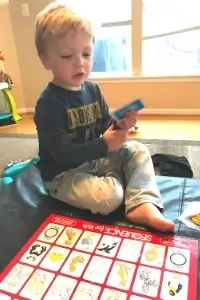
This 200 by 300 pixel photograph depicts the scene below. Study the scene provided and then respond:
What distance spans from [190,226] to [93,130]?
0.41 meters

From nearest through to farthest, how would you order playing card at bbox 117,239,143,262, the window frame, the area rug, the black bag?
playing card at bbox 117,239,143,262 < the black bag < the area rug < the window frame

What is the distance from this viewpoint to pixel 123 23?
2.23 m

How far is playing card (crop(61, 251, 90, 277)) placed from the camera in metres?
0.66

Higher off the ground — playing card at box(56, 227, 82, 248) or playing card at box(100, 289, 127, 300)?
playing card at box(56, 227, 82, 248)

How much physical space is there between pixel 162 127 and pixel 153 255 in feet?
4.65

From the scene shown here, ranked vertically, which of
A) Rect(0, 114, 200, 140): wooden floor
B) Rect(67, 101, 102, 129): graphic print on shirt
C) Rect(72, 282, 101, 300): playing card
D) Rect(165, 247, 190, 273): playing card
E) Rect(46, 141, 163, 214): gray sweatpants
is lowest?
Rect(0, 114, 200, 140): wooden floor

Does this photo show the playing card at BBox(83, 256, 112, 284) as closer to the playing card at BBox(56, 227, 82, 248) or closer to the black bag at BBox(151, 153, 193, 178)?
the playing card at BBox(56, 227, 82, 248)

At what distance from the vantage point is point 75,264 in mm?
684

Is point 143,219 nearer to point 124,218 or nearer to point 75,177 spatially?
point 124,218

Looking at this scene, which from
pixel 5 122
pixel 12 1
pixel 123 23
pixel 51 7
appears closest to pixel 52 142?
pixel 51 7

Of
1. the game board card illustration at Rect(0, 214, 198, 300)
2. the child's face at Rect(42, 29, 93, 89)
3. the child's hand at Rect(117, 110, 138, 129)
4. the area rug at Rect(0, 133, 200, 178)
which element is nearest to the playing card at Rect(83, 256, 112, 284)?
the game board card illustration at Rect(0, 214, 198, 300)

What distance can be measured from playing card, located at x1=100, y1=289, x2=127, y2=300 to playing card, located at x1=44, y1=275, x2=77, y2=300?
7 cm

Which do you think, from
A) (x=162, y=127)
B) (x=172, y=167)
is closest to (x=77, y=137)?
(x=172, y=167)

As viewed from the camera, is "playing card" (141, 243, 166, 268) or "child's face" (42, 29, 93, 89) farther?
"child's face" (42, 29, 93, 89)
